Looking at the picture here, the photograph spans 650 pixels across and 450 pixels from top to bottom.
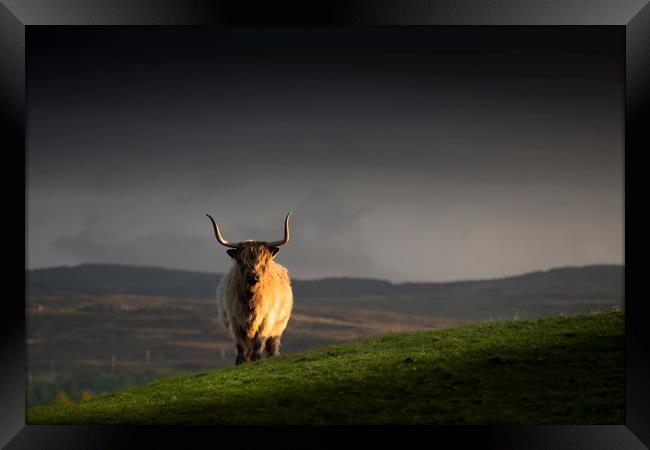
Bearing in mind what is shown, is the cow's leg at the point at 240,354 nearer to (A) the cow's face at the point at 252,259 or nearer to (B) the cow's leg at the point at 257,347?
(B) the cow's leg at the point at 257,347

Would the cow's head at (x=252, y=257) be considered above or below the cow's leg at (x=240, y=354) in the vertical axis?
above

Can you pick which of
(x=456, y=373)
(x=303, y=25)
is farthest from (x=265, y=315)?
(x=303, y=25)

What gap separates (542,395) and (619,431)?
1.98 m

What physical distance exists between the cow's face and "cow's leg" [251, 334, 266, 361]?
4.18 ft

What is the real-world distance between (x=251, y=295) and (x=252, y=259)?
0.80 meters

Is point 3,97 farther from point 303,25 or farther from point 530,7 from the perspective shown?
point 530,7

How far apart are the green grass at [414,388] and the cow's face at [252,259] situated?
66.9 inches

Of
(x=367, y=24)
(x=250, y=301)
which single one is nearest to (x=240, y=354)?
(x=250, y=301)

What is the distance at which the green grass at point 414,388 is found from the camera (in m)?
12.0

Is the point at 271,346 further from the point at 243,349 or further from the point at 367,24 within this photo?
the point at 367,24

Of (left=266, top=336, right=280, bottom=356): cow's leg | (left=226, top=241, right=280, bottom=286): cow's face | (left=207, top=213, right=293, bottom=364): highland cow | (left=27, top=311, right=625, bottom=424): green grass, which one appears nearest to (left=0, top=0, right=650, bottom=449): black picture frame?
(left=27, top=311, right=625, bottom=424): green grass

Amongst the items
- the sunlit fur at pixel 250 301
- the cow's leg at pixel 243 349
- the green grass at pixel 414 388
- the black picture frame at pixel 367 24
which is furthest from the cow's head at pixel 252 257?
the black picture frame at pixel 367 24

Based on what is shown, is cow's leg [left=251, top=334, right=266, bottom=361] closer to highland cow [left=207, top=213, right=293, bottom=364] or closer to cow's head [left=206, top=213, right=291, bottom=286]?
highland cow [left=207, top=213, right=293, bottom=364]

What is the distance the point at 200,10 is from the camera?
409 inches
